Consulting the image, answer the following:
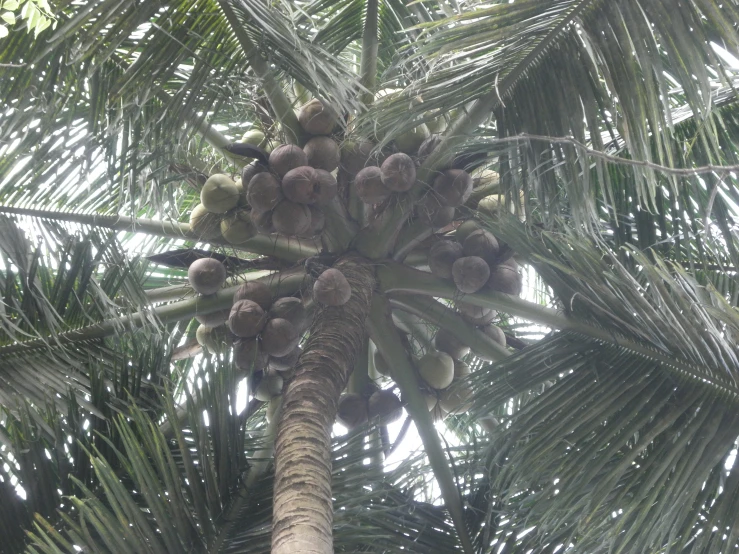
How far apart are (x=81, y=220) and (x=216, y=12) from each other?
99cm

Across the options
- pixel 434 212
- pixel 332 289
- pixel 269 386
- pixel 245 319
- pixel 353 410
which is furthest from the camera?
pixel 353 410

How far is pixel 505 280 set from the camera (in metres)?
2.92

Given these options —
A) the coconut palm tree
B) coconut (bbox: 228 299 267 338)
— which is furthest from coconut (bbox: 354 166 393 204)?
coconut (bbox: 228 299 267 338)

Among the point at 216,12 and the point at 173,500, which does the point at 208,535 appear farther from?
the point at 216,12

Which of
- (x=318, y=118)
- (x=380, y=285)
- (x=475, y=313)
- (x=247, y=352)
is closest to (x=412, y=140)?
(x=318, y=118)

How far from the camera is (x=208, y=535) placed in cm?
214

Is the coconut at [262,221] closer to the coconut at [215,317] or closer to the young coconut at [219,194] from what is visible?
the young coconut at [219,194]

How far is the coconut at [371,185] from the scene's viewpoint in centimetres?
281

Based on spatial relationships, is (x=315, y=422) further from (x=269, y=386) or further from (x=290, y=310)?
(x=269, y=386)

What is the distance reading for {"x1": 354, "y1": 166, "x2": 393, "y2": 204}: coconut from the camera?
2812mm

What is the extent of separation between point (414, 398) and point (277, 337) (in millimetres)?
559

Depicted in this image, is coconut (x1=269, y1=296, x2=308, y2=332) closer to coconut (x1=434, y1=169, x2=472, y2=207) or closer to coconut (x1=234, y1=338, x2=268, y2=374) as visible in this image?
coconut (x1=234, y1=338, x2=268, y2=374)

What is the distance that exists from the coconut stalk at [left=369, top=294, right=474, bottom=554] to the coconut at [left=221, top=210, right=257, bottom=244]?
0.53 m

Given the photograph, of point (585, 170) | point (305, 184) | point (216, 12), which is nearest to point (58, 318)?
point (305, 184)
